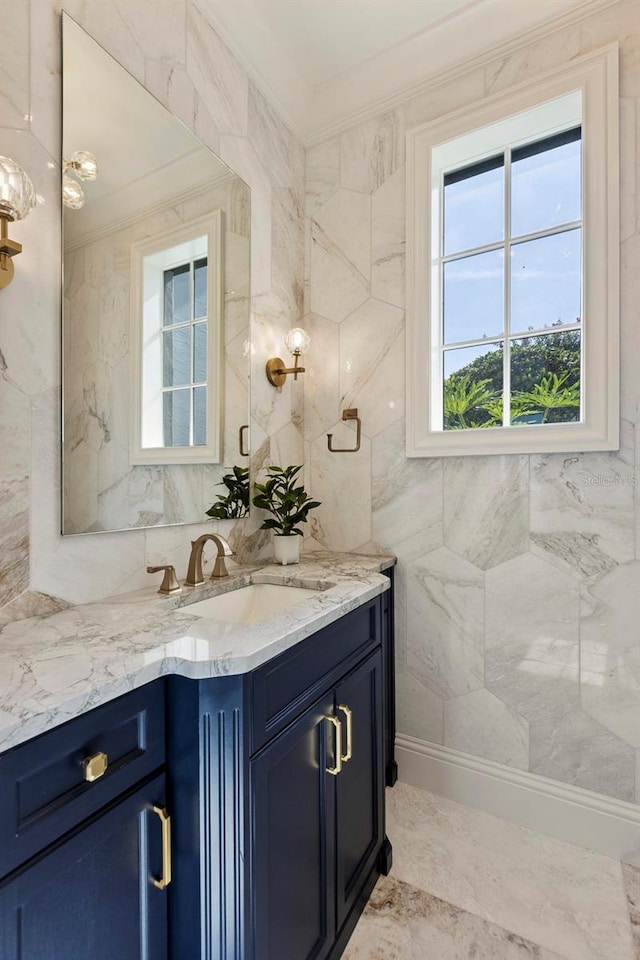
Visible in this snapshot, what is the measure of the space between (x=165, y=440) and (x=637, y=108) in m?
1.90

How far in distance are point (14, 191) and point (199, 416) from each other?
78cm

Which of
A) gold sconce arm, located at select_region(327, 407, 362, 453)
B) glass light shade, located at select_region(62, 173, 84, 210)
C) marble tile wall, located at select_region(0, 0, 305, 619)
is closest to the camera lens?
marble tile wall, located at select_region(0, 0, 305, 619)

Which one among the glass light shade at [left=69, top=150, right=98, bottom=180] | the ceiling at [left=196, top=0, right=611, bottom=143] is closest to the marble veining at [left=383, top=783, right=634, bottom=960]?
the glass light shade at [left=69, top=150, right=98, bottom=180]

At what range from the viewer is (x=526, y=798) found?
1.72 m

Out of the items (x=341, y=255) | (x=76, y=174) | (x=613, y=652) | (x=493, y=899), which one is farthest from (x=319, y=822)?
(x=341, y=255)

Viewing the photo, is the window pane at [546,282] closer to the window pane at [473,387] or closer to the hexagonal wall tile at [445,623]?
the window pane at [473,387]

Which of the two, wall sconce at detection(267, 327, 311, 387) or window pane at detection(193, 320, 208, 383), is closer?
window pane at detection(193, 320, 208, 383)

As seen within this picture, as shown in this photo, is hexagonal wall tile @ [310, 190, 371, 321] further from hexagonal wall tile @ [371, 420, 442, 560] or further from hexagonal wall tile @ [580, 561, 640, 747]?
hexagonal wall tile @ [580, 561, 640, 747]

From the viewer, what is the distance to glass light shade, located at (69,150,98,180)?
1.19 m

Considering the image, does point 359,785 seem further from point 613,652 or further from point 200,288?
point 200,288

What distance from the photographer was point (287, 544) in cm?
180

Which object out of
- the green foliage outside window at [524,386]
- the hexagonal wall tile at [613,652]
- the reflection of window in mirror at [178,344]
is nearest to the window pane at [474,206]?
the green foliage outside window at [524,386]

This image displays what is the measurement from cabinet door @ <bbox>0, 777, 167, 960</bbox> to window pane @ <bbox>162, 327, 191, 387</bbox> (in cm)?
111

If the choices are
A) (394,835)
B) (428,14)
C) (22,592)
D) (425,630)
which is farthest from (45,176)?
(394,835)
